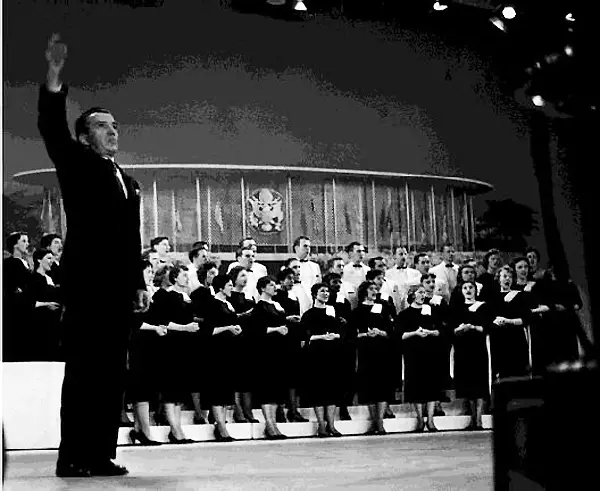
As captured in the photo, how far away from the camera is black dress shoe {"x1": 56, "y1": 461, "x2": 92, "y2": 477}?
207 inches

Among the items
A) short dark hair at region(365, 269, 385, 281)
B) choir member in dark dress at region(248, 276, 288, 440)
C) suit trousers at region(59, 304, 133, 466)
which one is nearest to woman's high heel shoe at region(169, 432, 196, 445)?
choir member in dark dress at region(248, 276, 288, 440)

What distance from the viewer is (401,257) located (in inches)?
456

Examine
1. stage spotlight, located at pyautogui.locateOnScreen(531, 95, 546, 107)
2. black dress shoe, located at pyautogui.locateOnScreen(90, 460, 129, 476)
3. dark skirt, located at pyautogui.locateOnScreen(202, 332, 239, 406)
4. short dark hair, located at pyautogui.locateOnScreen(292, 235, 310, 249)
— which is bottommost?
black dress shoe, located at pyautogui.locateOnScreen(90, 460, 129, 476)

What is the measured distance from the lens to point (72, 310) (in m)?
5.23

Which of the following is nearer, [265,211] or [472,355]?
[472,355]

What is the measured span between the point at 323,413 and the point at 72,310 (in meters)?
5.41

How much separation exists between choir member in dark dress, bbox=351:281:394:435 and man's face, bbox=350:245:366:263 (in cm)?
81

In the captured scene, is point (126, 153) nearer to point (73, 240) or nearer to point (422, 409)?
point (422, 409)

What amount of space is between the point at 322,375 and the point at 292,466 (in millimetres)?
3858

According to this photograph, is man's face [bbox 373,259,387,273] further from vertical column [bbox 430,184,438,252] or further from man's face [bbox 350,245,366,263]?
vertical column [bbox 430,184,438,252]

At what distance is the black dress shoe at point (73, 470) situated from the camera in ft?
17.3

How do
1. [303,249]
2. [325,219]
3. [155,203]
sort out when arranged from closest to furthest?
[155,203], [303,249], [325,219]

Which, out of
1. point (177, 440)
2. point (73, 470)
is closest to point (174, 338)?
point (177, 440)

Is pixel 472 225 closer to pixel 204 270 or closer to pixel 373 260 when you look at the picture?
pixel 373 260
